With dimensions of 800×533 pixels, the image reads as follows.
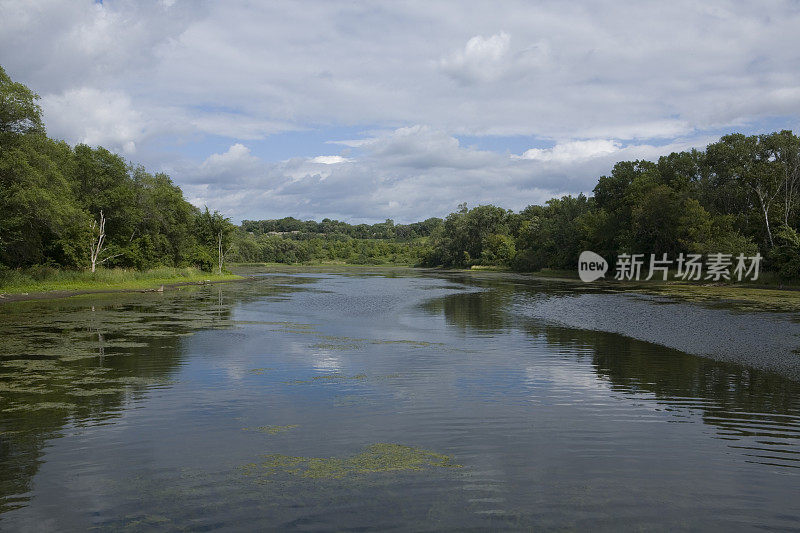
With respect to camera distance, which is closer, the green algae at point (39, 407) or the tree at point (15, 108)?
the green algae at point (39, 407)

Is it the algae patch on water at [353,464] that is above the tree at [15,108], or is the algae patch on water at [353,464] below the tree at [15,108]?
below

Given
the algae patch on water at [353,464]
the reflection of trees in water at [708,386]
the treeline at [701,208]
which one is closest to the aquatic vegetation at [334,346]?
the reflection of trees in water at [708,386]

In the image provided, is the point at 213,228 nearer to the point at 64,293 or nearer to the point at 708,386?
the point at 64,293

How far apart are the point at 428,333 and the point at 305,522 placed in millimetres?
15871

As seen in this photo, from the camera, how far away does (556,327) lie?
23.2 meters

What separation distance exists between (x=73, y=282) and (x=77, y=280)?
0.64m

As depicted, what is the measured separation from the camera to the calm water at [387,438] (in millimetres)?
5820

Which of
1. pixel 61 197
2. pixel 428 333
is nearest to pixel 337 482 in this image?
pixel 428 333

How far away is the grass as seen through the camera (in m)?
32.9

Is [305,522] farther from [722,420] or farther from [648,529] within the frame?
[722,420]

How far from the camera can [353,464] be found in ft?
23.3

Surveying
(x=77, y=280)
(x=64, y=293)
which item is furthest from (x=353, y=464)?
(x=77, y=280)

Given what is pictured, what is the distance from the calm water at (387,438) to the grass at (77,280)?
19112 mm

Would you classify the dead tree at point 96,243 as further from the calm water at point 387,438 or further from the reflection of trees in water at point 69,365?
the calm water at point 387,438
